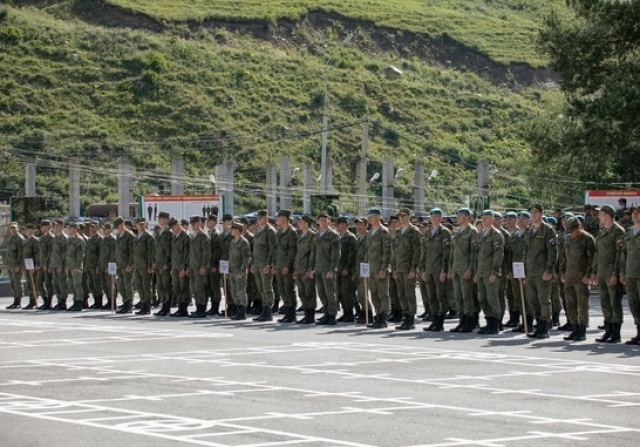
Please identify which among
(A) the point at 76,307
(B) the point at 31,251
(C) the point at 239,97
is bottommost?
(A) the point at 76,307

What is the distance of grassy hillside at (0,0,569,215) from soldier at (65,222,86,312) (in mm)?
28130

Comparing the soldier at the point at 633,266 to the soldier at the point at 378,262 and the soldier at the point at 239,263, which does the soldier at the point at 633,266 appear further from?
the soldier at the point at 239,263

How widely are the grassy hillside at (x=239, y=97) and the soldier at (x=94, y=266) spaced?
2864 cm

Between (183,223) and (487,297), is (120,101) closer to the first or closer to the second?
(183,223)

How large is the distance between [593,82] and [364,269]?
710 inches

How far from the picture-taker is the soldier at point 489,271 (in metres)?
22.4

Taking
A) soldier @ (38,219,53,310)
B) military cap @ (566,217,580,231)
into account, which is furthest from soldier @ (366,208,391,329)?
soldier @ (38,219,53,310)

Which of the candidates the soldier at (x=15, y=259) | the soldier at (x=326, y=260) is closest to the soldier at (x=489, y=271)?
the soldier at (x=326, y=260)

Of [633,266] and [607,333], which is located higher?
[633,266]

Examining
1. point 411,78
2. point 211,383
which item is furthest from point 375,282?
point 411,78

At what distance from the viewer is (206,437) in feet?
38.2

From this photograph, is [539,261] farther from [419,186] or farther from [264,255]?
[419,186]

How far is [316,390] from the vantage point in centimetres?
1476

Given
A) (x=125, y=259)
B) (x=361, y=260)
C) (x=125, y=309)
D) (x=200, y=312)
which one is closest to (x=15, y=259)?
(x=125, y=259)
